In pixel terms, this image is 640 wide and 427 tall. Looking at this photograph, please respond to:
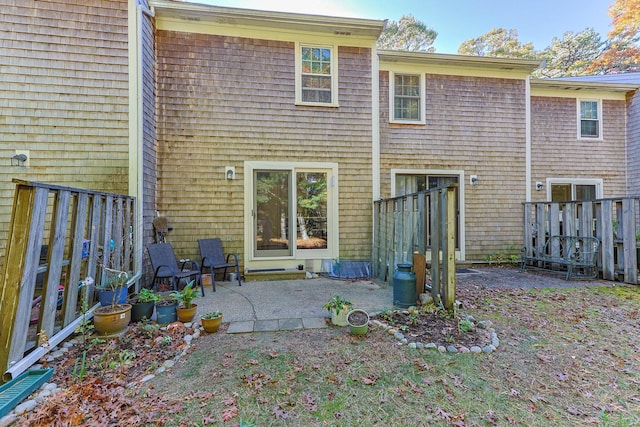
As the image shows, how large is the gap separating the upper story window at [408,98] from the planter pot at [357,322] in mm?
5394

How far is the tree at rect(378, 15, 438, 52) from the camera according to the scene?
740 inches

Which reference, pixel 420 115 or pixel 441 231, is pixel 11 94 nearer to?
pixel 441 231

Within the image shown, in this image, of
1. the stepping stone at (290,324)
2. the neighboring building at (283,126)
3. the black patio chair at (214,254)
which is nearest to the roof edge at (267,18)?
the neighboring building at (283,126)

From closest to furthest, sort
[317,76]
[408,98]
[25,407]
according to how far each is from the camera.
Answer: [25,407] → [317,76] → [408,98]

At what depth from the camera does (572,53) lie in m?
18.3

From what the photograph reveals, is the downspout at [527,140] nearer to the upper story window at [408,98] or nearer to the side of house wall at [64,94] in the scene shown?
the upper story window at [408,98]

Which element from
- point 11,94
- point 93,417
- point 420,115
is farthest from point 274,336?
point 420,115

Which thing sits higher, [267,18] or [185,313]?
[267,18]

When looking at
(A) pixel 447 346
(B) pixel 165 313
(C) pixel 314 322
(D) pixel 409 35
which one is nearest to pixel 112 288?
(B) pixel 165 313

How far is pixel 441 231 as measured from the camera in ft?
12.3

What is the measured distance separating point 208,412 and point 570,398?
253cm

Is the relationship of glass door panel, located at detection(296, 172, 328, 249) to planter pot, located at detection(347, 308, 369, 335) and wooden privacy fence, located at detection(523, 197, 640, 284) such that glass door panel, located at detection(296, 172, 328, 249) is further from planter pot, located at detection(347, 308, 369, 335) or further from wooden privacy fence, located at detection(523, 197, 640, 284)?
wooden privacy fence, located at detection(523, 197, 640, 284)

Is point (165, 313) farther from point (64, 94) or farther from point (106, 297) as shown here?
point (64, 94)

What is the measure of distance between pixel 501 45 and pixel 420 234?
2114 cm
